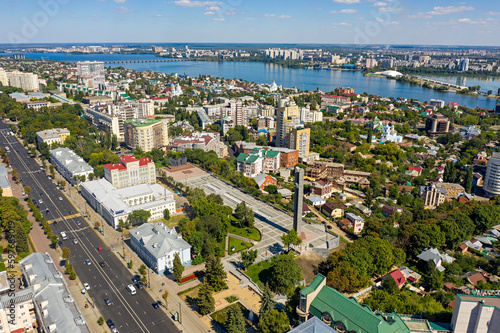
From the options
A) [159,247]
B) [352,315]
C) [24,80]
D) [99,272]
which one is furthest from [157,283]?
[24,80]

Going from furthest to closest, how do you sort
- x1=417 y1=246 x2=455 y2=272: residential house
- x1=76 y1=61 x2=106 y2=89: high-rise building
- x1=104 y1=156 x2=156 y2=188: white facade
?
x1=76 y1=61 x2=106 y2=89: high-rise building, x1=104 y1=156 x2=156 y2=188: white facade, x1=417 y1=246 x2=455 y2=272: residential house

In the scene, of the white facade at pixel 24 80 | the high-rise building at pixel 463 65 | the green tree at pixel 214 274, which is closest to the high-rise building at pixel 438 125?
the green tree at pixel 214 274

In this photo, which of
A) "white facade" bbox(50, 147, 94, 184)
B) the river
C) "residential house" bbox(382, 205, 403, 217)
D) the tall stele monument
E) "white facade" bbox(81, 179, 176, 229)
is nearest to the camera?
the tall stele monument

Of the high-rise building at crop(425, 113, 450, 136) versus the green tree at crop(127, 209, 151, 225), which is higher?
the high-rise building at crop(425, 113, 450, 136)

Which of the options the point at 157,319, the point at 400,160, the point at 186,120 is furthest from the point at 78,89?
the point at 157,319

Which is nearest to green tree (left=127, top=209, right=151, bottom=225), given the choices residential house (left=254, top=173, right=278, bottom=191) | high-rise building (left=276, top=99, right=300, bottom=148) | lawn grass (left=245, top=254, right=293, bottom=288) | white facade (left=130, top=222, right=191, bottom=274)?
white facade (left=130, top=222, right=191, bottom=274)

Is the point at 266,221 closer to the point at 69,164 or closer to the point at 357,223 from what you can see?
the point at 357,223

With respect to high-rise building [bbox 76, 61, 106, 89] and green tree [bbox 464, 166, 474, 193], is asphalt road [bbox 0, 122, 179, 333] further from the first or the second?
high-rise building [bbox 76, 61, 106, 89]

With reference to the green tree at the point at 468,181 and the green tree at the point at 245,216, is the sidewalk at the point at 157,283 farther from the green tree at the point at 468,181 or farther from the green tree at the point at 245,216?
the green tree at the point at 468,181

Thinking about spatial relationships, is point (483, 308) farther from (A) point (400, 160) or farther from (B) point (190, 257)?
(A) point (400, 160)
